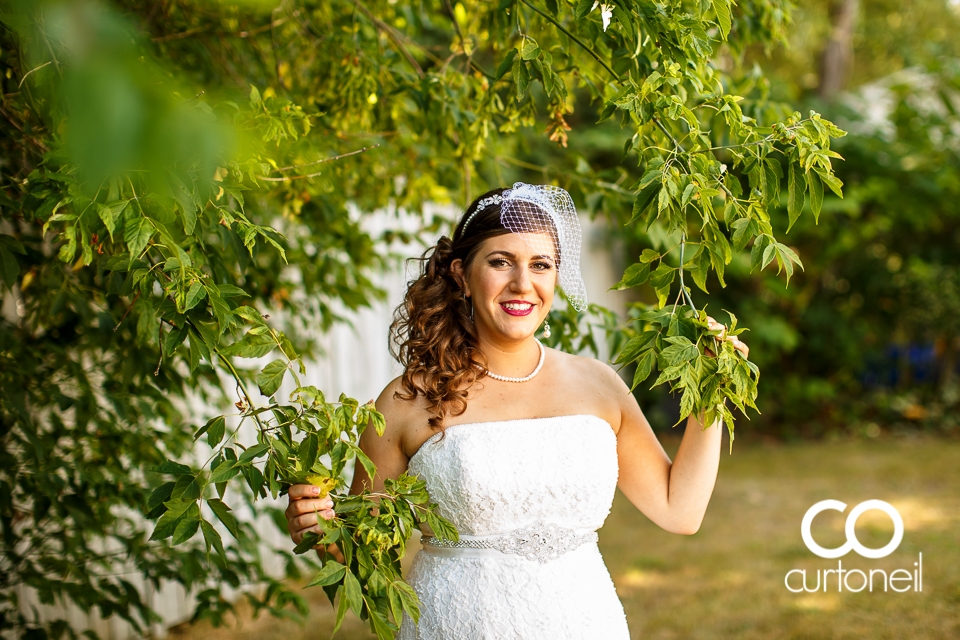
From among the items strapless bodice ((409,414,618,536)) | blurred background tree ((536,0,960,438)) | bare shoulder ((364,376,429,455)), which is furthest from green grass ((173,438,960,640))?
bare shoulder ((364,376,429,455))

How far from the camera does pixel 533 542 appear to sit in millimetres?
2301

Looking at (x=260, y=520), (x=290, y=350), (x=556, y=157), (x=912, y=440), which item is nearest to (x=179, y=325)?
(x=290, y=350)

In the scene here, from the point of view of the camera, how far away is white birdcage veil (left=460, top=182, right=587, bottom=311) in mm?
2320

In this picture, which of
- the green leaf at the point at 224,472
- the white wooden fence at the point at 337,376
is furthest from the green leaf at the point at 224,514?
the white wooden fence at the point at 337,376

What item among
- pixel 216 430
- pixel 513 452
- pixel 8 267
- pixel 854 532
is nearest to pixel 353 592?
pixel 216 430

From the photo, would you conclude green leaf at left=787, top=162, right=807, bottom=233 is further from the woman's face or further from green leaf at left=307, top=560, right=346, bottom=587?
green leaf at left=307, top=560, right=346, bottom=587

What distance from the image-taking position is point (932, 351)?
29.3 ft

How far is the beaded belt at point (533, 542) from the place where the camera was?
2.30m

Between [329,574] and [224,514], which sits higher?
[224,514]

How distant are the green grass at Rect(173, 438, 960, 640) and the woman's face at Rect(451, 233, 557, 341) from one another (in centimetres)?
270

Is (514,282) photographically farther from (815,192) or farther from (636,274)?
(815,192)

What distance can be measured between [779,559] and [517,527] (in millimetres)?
3625

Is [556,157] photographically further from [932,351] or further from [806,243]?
[932,351]


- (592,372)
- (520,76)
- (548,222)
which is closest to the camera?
(520,76)
